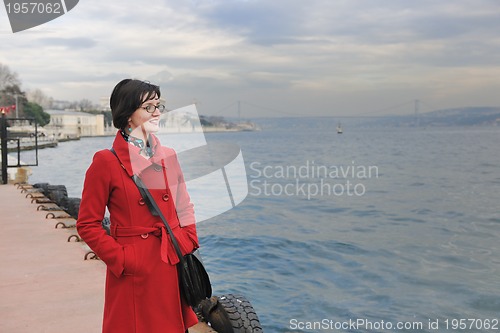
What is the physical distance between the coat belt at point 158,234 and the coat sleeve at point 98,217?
2.7 inches

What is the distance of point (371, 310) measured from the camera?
857 cm

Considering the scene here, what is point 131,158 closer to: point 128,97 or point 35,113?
point 128,97

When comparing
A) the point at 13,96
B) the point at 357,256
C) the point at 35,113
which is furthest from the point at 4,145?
the point at 35,113

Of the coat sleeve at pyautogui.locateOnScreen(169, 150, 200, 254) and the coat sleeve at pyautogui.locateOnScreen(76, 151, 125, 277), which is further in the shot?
the coat sleeve at pyautogui.locateOnScreen(169, 150, 200, 254)

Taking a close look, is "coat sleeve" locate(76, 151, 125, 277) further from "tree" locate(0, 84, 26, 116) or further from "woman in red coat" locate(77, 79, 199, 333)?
"tree" locate(0, 84, 26, 116)

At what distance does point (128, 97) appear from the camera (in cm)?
269

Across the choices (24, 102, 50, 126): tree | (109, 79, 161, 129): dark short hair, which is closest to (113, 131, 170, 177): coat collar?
(109, 79, 161, 129): dark short hair

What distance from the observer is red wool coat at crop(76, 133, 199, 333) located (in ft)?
8.66

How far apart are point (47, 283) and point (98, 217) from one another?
3577 mm

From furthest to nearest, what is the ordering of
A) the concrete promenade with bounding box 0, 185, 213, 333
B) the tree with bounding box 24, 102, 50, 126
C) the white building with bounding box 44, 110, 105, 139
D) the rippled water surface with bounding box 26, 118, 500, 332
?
the white building with bounding box 44, 110, 105, 139 < the tree with bounding box 24, 102, 50, 126 < the rippled water surface with bounding box 26, 118, 500, 332 < the concrete promenade with bounding box 0, 185, 213, 333

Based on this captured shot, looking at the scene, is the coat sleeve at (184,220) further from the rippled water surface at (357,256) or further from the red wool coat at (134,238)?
the rippled water surface at (357,256)

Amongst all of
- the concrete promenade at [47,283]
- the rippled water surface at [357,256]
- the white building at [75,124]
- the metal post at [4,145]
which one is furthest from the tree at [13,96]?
the concrete promenade at [47,283]

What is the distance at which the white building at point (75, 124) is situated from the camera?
145 meters

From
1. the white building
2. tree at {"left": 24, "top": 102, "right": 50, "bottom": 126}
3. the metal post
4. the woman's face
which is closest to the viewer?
the woman's face
